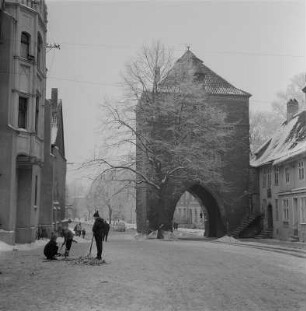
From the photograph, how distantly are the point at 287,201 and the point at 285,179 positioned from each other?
1522 millimetres

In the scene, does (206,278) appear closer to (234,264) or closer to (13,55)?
(234,264)

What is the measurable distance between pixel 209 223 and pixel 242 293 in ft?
120

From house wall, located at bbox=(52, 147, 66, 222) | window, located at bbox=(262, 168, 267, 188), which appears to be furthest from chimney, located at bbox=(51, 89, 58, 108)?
window, located at bbox=(262, 168, 267, 188)

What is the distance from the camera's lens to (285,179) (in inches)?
1350

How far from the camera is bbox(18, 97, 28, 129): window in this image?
2091 cm

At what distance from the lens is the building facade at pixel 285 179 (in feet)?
102

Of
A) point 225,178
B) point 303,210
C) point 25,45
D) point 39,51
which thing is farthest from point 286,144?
point 25,45

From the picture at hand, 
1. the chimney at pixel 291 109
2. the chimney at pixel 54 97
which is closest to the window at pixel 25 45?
the chimney at pixel 54 97

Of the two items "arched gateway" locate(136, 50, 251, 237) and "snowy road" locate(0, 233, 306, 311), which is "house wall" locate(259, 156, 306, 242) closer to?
"arched gateway" locate(136, 50, 251, 237)

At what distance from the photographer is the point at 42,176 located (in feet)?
82.9

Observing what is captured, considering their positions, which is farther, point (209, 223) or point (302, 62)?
point (209, 223)

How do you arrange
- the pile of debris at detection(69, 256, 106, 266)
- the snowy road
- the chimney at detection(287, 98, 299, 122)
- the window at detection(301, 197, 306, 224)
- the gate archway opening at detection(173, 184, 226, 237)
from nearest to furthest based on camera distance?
the snowy road, the pile of debris at detection(69, 256, 106, 266), the window at detection(301, 197, 306, 224), the chimney at detection(287, 98, 299, 122), the gate archway opening at detection(173, 184, 226, 237)

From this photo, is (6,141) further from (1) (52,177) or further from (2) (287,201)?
(2) (287,201)

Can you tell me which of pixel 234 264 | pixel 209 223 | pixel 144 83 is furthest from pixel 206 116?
pixel 234 264
